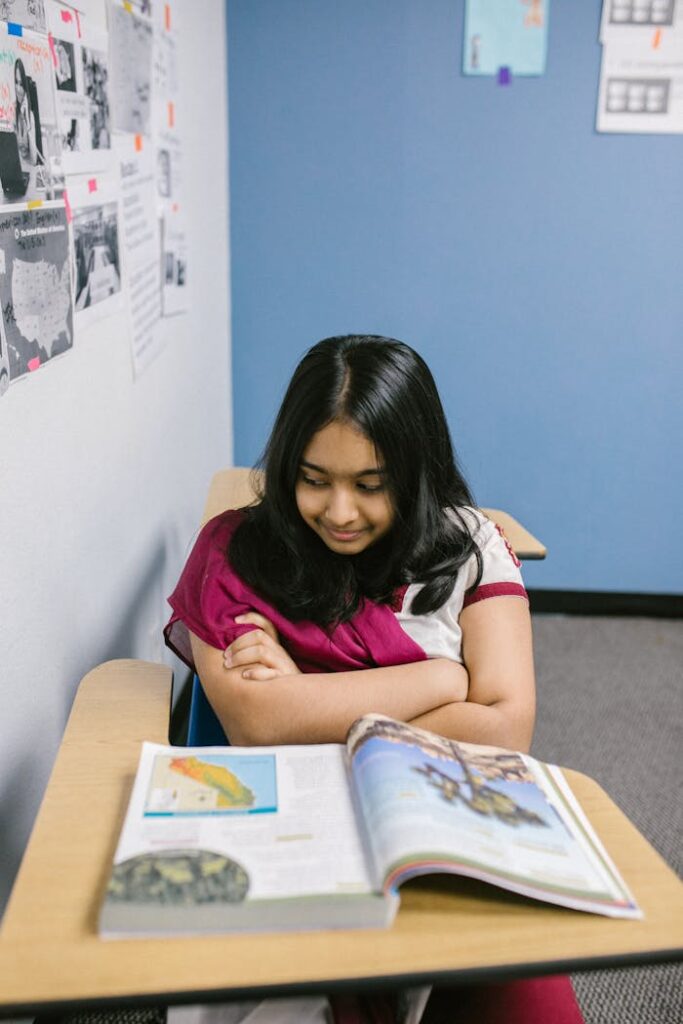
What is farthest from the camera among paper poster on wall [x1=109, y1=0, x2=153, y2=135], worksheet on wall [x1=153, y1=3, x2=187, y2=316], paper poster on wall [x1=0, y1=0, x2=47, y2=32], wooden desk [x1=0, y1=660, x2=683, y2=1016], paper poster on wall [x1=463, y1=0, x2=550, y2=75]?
paper poster on wall [x1=463, y1=0, x2=550, y2=75]

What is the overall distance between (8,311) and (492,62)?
208 cm

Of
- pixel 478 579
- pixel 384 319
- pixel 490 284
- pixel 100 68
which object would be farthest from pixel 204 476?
pixel 478 579

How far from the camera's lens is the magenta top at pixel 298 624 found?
3.69 ft

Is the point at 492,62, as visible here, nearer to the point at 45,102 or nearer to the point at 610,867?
the point at 45,102

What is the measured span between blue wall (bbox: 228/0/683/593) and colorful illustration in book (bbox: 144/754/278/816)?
85.4 inches

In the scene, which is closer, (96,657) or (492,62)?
(96,657)

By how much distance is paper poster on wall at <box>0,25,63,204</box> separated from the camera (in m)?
0.99

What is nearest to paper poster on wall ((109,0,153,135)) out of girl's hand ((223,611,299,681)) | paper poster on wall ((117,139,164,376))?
paper poster on wall ((117,139,164,376))

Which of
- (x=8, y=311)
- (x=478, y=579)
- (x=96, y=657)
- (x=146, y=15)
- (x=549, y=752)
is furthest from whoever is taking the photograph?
(x=549, y=752)

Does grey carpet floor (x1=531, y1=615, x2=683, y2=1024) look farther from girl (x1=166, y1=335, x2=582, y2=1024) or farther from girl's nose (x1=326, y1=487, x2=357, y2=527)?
girl's nose (x1=326, y1=487, x2=357, y2=527)

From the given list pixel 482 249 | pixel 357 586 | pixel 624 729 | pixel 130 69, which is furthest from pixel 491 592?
pixel 482 249

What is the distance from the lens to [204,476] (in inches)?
99.0

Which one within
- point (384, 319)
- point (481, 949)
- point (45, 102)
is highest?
point (45, 102)

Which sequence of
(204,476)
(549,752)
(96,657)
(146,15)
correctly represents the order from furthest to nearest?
(204,476)
(549,752)
(146,15)
(96,657)
